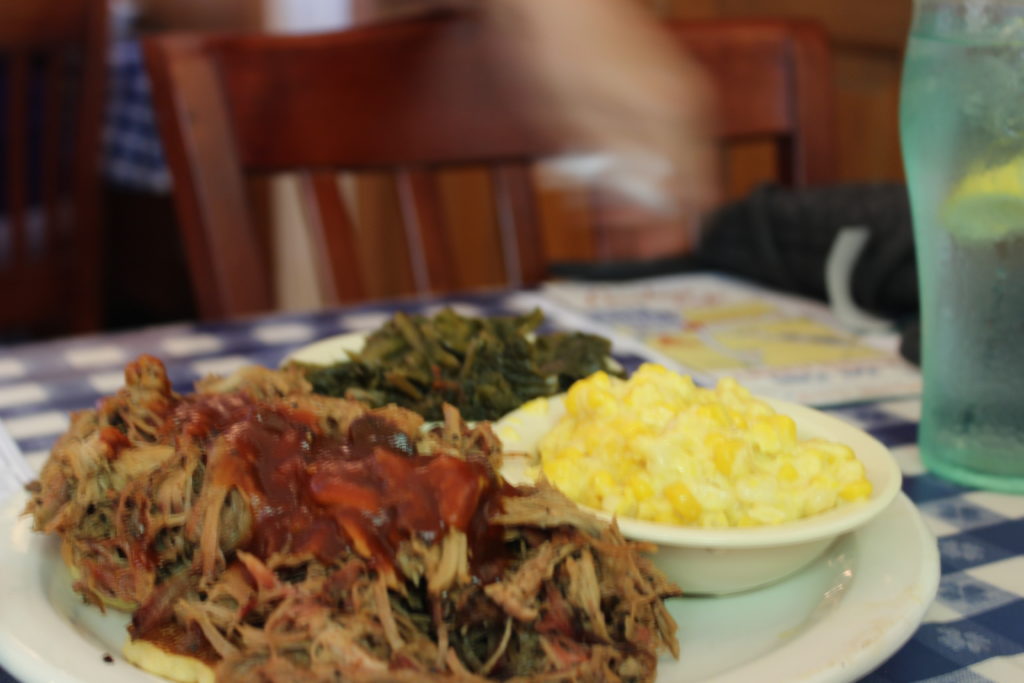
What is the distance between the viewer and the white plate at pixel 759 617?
67 centimetres

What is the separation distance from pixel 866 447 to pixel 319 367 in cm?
61

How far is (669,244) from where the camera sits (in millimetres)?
2221

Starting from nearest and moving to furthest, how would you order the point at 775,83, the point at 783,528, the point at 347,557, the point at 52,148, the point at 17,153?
the point at 347,557
the point at 783,528
the point at 775,83
the point at 17,153
the point at 52,148

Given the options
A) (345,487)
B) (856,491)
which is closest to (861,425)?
(856,491)

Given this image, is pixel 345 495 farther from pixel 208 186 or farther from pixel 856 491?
pixel 208 186

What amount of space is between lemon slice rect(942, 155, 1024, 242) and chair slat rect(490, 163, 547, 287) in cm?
114

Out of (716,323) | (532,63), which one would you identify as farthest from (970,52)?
(532,63)

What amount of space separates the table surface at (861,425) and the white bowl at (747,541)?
10 cm

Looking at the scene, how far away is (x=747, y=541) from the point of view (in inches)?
30.4

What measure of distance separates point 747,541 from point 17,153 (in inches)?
102

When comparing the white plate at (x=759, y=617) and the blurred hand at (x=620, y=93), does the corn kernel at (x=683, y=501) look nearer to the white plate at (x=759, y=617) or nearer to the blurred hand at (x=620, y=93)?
the white plate at (x=759, y=617)

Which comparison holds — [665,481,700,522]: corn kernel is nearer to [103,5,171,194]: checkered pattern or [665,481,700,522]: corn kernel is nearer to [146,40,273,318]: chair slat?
[146,40,273,318]: chair slat

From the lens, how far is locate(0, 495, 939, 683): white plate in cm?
67

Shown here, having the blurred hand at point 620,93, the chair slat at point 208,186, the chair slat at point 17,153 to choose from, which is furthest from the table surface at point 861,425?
the chair slat at point 17,153
